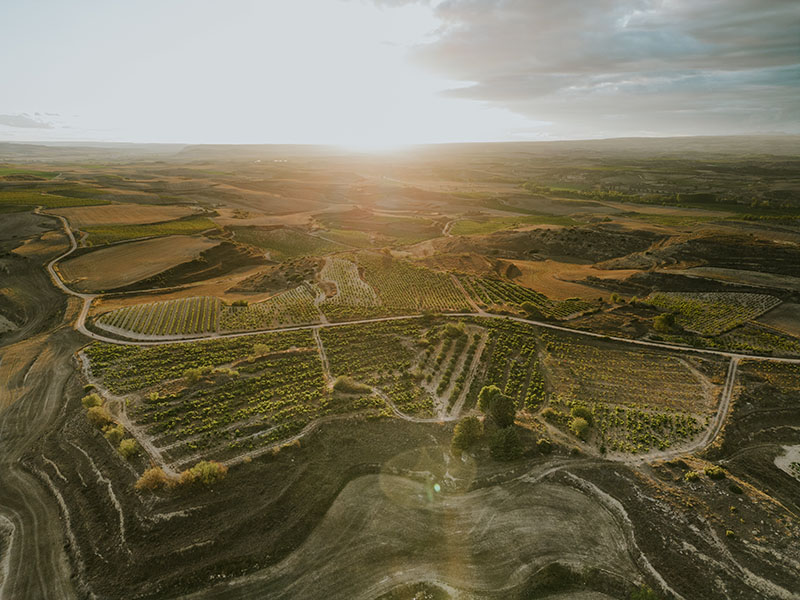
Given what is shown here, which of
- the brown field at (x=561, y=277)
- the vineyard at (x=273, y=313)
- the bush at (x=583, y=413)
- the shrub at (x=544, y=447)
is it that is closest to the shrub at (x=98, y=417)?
the vineyard at (x=273, y=313)

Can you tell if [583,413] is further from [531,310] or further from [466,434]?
[531,310]

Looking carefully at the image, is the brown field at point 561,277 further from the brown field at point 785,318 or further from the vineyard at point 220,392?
the vineyard at point 220,392

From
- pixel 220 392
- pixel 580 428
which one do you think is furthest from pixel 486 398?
pixel 220 392

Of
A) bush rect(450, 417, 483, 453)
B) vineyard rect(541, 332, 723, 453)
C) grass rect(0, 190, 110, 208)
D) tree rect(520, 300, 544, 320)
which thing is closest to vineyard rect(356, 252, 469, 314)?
tree rect(520, 300, 544, 320)

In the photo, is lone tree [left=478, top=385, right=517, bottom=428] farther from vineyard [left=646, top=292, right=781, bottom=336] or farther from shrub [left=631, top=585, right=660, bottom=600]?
vineyard [left=646, top=292, right=781, bottom=336]

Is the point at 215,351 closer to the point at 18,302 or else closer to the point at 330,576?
the point at 330,576
